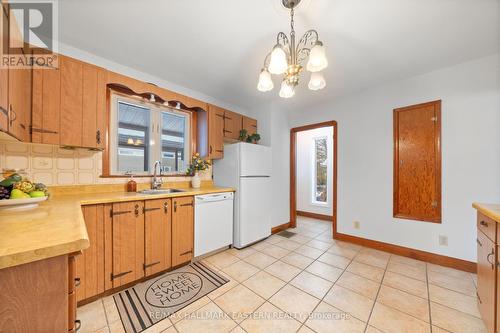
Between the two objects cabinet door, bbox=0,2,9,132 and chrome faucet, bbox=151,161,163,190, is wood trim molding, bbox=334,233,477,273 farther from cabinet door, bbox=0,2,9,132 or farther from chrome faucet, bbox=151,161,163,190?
cabinet door, bbox=0,2,9,132

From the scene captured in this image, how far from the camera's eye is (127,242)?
71.0 inches

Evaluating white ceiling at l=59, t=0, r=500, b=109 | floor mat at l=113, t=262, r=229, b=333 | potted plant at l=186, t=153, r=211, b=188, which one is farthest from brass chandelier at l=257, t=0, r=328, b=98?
floor mat at l=113, t=262, r=229, b=333

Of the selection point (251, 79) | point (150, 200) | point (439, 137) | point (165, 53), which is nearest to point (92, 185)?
point (150, 200)

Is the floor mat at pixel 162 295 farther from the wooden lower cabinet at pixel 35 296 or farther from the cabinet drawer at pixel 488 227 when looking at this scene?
the cabinet drawer at pixel 488 227

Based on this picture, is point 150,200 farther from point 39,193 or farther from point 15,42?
point 15,42

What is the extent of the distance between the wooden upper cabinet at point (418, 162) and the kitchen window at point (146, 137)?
314 cm

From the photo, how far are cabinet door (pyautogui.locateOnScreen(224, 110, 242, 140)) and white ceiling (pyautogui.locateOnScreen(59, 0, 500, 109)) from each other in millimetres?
736

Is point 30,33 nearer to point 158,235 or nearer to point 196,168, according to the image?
point 196,168

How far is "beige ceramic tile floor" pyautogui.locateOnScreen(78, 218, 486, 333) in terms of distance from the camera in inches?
55.8

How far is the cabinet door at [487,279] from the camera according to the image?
3.84 feet

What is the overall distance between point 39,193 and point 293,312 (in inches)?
83.8

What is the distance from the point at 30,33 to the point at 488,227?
400 centimetres

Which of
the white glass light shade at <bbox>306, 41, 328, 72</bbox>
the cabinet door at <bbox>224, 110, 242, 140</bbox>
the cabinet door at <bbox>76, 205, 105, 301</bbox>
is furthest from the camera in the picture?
the cabinet door at <bbox>224, 110, 242, 140</bbox>

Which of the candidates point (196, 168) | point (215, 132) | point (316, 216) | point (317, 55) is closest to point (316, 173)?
point (316, 216)
